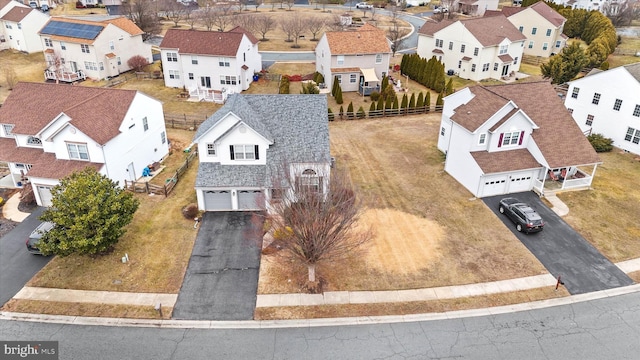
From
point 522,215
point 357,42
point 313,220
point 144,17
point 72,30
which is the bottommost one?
point 522,215

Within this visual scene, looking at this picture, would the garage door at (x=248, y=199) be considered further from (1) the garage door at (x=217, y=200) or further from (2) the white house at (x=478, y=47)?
(2) the white house at (x=478, y=47)

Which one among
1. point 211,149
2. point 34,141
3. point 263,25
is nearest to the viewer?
point 211,149

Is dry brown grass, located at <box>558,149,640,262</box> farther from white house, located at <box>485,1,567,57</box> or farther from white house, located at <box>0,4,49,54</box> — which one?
white house, located at <box>0,4,49,54</box>

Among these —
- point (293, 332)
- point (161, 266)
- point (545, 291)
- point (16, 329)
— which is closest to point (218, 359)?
point (293, 332)

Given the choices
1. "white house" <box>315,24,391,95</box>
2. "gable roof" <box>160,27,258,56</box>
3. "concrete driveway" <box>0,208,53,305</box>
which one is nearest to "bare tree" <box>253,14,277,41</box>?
"gable roof" <box>160,27,258,56</box>

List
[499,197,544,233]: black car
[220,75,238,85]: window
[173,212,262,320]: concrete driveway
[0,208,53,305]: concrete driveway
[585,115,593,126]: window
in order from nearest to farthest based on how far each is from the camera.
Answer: [173,212,262,320]: concrete driveway → [0,208,53,305]: concrete driveway → [499,197,544,233]: black car → [585,115,593,126]: window → [220,75,238,85]: window

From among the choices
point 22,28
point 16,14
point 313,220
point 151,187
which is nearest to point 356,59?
point 151,187

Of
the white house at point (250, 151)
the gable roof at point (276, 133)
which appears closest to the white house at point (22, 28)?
the gable roof at point (276, 133)

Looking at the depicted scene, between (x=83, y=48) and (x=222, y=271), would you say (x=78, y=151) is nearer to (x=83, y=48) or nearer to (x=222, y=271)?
(x=222, y=271)
